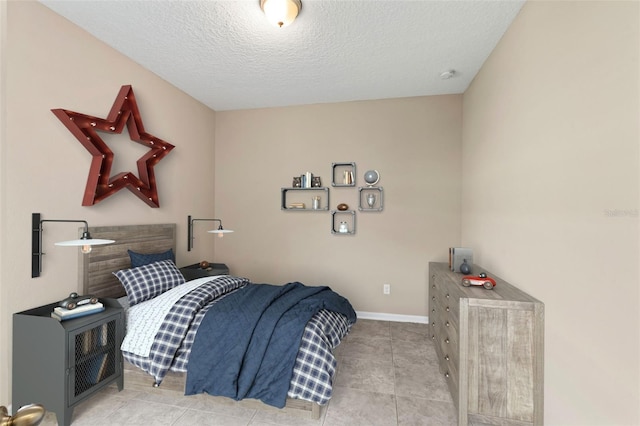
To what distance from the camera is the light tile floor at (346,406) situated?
1.87m

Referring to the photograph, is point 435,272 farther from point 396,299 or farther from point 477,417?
point 477,417

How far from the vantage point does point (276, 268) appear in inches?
157

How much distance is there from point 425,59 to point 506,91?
83 centimetres

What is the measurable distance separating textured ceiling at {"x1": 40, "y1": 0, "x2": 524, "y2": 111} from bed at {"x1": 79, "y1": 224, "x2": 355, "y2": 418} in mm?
1738

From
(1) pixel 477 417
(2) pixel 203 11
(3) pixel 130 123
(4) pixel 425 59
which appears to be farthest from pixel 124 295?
(4) pixel 425 59

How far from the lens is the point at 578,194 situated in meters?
1.42

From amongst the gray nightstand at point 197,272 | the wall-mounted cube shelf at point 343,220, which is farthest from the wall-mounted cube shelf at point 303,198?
the gray nightstand at point 197,272

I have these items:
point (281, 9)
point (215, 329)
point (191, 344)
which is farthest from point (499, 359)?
point (281, 9)

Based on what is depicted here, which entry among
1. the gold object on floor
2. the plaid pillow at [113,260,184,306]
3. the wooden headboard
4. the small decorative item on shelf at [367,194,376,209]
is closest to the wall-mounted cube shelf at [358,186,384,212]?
the small decorative item on shelf at [367,194,376,209]

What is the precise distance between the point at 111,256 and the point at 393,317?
3.25 m

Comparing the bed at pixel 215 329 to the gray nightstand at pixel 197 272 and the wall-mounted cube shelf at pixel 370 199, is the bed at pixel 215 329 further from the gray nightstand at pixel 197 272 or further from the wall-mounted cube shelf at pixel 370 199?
the wall-mounted cube shelf at pixel 370 199

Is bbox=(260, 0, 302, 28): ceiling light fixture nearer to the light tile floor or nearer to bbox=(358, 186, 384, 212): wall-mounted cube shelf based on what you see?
bbox=(358, 186, 384, 212): wall-mounted cube shelf

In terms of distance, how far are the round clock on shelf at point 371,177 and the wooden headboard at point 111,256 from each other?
2597 millimetres

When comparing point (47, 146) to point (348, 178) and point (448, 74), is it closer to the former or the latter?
point (348, 178)
